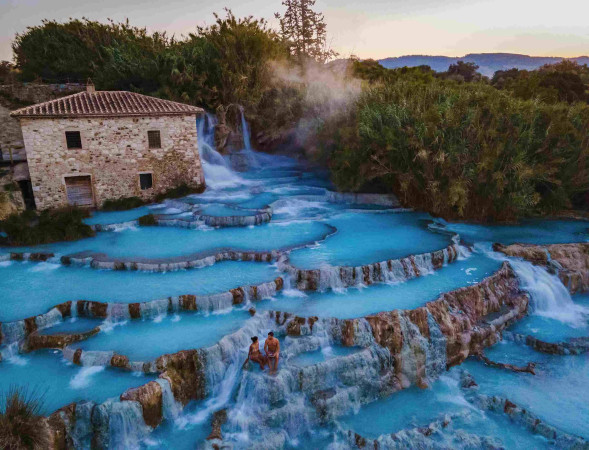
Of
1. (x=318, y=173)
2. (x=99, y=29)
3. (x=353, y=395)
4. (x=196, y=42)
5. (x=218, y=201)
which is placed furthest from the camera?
(x=99, y=29)

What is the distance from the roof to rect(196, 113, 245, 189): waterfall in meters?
5.08

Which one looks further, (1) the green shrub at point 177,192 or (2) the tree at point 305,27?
(2) the tree at point 305,27

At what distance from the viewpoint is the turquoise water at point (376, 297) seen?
40.9 ft

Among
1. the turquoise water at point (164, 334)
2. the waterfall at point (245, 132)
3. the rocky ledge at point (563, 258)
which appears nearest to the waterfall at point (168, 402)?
the turquoise water at point (164, 334)

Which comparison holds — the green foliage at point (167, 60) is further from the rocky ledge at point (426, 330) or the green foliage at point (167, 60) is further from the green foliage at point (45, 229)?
the rocky ledge at point (426, 330)

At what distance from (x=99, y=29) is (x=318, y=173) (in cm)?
2383

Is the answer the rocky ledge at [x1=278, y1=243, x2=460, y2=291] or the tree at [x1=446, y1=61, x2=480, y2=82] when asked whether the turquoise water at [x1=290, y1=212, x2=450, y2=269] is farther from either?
the tree at [x1=446, y1=61, x2=480, y2=82]

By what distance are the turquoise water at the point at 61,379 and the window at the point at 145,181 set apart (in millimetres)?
13928

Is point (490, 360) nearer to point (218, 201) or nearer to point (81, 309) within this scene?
point (81, 309)

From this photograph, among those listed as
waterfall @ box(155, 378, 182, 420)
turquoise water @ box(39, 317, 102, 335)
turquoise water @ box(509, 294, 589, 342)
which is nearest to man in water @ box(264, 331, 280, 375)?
waterfall @ box(155, 378, 182, 420)

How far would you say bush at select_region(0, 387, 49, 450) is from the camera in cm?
747

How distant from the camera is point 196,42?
33.9 metres

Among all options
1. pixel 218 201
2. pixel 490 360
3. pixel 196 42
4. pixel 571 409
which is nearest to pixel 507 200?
pixel 490 360

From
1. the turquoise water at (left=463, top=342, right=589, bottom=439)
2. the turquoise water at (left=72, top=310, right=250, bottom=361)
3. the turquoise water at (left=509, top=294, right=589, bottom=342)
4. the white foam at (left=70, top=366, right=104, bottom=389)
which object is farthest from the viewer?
the turquoise water at (left=509, top=294, right=589, bottom=342)
